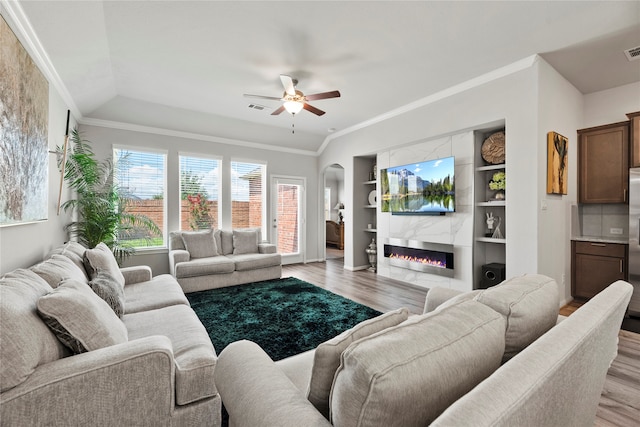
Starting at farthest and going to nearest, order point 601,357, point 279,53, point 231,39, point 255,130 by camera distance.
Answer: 1. point 255,130
2. point 279,53
3. point 231,39
4. point 601,357

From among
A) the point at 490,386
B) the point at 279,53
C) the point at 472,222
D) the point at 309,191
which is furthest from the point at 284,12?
the point at 309,191

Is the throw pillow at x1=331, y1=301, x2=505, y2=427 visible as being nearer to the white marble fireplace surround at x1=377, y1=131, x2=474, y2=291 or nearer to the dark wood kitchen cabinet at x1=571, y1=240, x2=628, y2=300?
the white marble fireplace surround at x1=377, y1=131, x2=474, y2=291

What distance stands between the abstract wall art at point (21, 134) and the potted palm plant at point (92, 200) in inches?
42.9

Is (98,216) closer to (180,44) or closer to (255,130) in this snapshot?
(180,44)

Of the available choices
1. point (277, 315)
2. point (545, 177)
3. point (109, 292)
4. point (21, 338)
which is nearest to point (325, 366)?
point (21, 338)

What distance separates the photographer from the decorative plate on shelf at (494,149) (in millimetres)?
3766

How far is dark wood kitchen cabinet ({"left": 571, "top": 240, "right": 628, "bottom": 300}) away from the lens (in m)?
3.40

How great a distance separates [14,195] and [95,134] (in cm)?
324

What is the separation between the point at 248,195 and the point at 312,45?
371 centimetres

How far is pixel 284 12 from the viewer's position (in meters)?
2.45

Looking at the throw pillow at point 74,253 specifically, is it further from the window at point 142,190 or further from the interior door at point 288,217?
the interior door at point 288,217

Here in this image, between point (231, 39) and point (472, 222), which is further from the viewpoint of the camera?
point (472, 222)

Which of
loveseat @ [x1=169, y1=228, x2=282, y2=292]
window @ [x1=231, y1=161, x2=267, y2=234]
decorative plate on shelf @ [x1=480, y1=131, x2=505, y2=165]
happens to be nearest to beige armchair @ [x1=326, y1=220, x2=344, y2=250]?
window @ [x1=231, y1=161, x2=267, y2=234]

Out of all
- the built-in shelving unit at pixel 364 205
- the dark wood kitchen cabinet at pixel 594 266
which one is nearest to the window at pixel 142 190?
the built-in shelving unit at pixel 364 205
